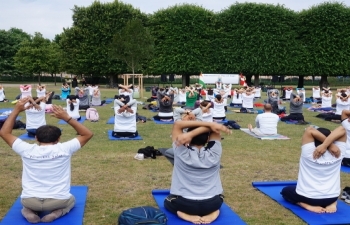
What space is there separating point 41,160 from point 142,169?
11.9 feet

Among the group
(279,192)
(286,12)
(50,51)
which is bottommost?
(279,192)

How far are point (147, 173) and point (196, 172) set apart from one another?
3020 mm

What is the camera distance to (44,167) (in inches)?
199

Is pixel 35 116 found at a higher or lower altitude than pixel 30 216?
higher

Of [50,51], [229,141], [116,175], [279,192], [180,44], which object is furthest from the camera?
[50,51]

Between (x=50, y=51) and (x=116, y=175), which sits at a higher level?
(x=50, y=51)

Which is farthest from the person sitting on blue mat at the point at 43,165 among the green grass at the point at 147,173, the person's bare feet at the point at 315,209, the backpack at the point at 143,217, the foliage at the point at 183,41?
the foliage at the point at 183,41

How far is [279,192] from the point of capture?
691cm

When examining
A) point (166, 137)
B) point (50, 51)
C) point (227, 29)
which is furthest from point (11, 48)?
point (166, 137)

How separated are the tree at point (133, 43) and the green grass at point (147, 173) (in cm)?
1764

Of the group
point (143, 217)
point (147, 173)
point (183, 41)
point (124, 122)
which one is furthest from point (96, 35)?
point (143, 217)

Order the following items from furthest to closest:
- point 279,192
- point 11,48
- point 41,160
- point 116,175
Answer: point 11,48
point 116,175
point 279,192
point 41,160

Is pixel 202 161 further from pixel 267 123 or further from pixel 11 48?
pixel 11 48

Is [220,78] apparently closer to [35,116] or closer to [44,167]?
[35,116]
